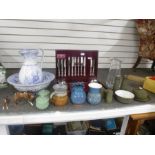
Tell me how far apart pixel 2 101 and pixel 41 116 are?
0.92ft

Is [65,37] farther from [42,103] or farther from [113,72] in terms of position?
[42,103]

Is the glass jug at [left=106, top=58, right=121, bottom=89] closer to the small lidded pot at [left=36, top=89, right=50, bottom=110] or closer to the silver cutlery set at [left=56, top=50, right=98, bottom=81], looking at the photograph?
the silver cutlery set at [left=56, top=50, right=98, bottom=81]

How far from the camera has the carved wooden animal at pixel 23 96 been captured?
1.08 metres

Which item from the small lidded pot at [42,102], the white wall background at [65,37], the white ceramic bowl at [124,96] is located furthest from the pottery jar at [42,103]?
the white wall background at [65,37]

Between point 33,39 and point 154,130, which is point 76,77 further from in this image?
point 154,130

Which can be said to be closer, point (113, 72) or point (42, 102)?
point (42, 102)

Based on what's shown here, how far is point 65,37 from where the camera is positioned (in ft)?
5.60

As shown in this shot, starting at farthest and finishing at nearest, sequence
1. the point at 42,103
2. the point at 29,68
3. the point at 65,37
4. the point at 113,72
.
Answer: the point at 65,37
the point at 113,72
the point at 29,68
the point at 42,103

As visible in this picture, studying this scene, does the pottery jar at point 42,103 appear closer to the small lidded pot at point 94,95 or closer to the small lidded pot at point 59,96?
the small lidded pot at point 59,96

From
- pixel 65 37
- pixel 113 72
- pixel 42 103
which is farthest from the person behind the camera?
pixel 65 37

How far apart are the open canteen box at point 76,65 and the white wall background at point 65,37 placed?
0.58m

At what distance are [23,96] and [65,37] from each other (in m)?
0.82

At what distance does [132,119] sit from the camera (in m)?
1.14

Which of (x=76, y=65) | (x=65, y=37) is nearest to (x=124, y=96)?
(x=76, y=65)
